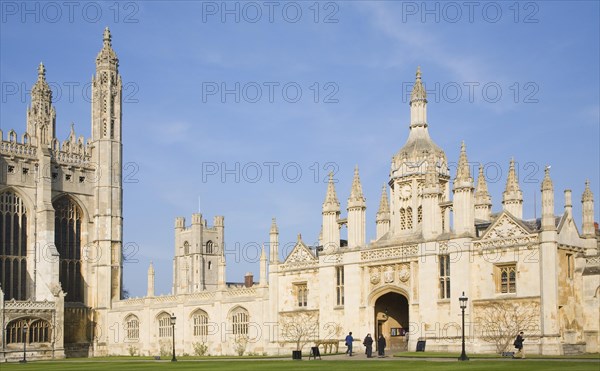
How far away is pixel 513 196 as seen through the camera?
4888 centimetres

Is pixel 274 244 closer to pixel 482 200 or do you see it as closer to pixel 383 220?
pixel 383 220

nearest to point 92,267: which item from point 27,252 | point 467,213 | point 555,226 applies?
point 27,252

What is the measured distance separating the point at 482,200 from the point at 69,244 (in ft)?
119

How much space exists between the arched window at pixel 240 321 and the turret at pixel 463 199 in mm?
17332

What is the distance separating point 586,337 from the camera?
41.4 m

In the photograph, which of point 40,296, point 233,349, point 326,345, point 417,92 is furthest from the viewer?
point 40,296

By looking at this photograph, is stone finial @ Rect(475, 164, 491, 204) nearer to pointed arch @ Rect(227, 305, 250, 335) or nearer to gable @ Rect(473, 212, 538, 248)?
gable @ Rect(473, 212, 538, 248)

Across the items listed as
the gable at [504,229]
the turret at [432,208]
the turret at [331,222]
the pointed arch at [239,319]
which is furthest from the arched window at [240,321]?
the gable at [504,229]

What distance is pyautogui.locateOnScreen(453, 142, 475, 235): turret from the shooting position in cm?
4288

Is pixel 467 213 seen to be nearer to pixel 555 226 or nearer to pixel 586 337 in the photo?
pixel 555 226

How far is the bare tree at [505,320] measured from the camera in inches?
1582

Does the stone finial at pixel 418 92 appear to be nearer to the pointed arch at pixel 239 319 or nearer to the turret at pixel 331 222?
the turret at pixel 331 222

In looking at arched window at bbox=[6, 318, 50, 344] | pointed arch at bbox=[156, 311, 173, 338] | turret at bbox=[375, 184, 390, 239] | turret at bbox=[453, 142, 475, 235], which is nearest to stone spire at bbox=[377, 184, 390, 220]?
turret at bbox=[375, 184, 390, 239]

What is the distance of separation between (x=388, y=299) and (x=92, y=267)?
3130 centimetres
